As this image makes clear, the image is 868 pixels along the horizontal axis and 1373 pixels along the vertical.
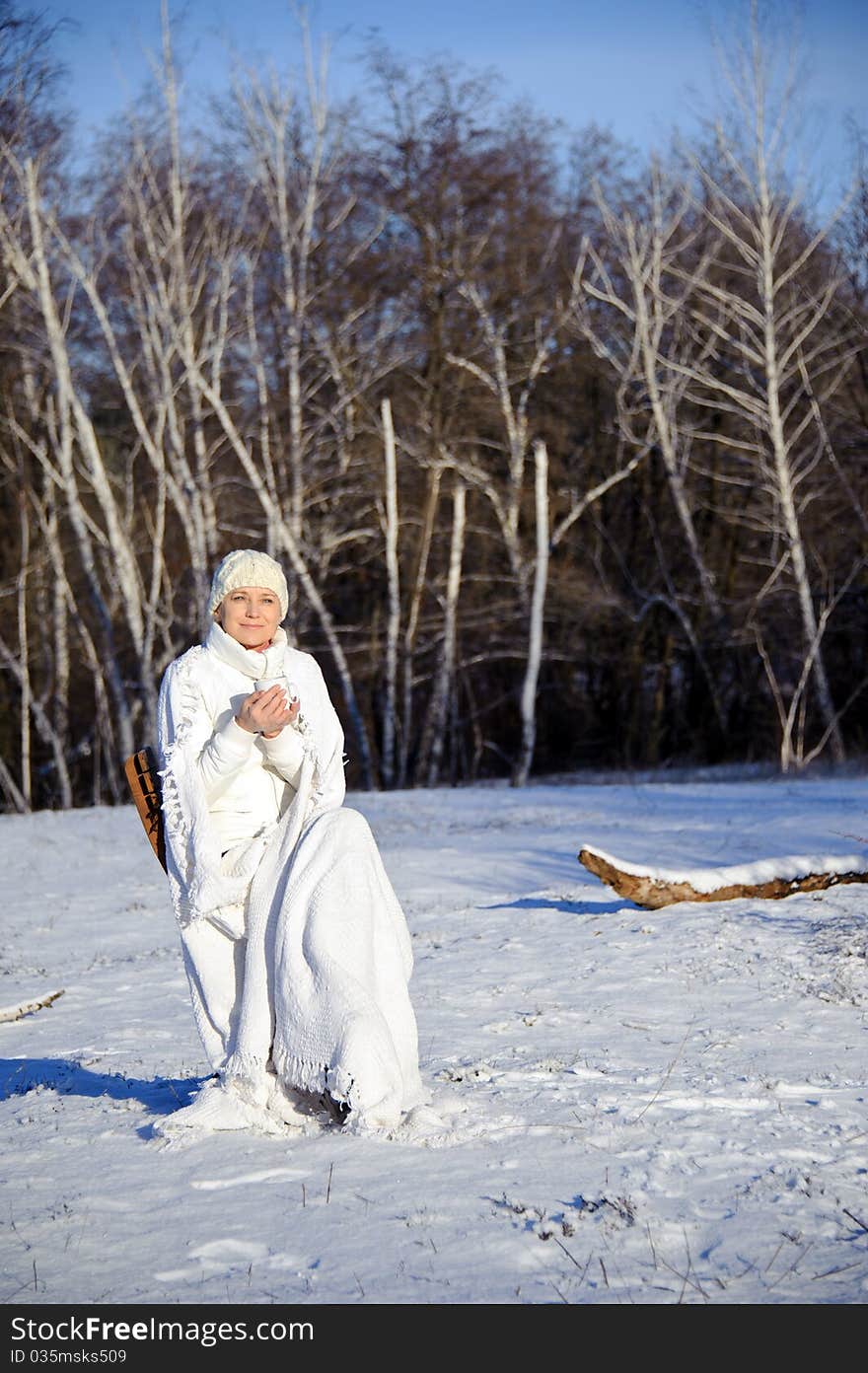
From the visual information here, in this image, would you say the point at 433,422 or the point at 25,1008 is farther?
the point at 433,422

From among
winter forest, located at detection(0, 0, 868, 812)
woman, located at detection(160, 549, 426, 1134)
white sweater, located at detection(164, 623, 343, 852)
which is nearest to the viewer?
woman, located at detection(160, 549, 426, 1134)

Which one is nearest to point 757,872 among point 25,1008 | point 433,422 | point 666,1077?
point 666,1077

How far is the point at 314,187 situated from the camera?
23.6m

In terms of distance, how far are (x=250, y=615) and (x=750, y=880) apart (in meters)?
5.05

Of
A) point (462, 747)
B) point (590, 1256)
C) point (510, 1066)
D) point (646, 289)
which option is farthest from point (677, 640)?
point (590, 1256)

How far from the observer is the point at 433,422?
85.1ft

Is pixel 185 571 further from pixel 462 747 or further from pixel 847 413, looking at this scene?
pixel 847 413

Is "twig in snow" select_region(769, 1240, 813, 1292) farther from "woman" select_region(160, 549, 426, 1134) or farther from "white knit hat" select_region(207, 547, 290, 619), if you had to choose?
"white knit hat" select_region(207, 547, 290, 619)

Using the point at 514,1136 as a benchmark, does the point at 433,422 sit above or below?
above

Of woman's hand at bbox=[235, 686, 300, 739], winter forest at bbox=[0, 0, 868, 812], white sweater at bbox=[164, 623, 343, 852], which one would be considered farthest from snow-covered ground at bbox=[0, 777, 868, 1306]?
winter forest at bbox=[0, 0, 868, 812]

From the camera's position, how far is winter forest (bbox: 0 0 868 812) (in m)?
22.8

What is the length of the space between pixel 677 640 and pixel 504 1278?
81.5 ft

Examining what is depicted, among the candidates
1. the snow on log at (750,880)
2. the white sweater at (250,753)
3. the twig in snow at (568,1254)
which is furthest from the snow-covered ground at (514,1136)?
the white sweater at (250,753)

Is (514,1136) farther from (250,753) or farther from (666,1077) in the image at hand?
(250,753)
